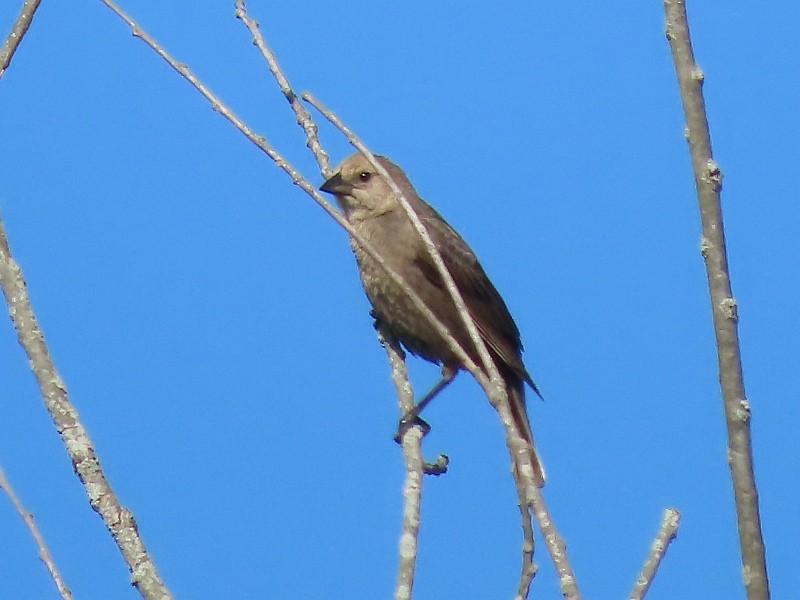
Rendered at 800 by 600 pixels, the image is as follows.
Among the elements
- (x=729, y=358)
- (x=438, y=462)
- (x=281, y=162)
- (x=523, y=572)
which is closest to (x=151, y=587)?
(x=523, y=572)

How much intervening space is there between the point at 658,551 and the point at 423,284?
1.96 metres

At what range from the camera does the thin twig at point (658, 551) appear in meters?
1.51

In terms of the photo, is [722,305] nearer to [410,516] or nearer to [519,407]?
[410,516]

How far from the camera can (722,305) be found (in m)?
1.47

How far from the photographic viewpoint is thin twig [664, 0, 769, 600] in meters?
1.46

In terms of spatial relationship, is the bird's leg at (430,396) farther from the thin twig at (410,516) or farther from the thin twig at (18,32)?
the thin twig at (18,32)

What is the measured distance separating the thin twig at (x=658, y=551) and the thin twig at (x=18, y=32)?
3.60 ft

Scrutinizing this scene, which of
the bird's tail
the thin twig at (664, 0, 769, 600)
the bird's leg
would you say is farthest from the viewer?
the bird's tail

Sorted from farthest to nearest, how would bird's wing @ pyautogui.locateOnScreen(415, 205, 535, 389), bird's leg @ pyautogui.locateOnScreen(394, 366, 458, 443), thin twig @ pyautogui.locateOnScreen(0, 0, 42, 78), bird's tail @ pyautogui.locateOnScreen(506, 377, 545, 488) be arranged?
bird's wing @ pyautogui.locateOnScreen(415, 205, 535, 389) → bird's tail @ pyautogui.locateOnScreen(506, 377, 545, 488) → bird's leg @ pyautogui.locateOnScreen(394, 366, 458, 443) → thin twig @ pyautogui.locateOnScreen(0, 0, 42, 78)

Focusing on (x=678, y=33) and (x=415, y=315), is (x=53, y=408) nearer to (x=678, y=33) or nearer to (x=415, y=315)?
(x=678, y=33)

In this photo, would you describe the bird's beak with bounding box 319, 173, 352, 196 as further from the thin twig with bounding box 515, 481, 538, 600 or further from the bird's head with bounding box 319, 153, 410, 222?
the thin twig with bounding box 515, 481, 538, 600

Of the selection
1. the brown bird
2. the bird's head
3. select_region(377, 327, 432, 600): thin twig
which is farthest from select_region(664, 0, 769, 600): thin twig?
the bird's head

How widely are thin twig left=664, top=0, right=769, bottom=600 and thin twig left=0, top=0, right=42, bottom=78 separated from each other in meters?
0.93

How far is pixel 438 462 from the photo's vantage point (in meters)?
2.75
